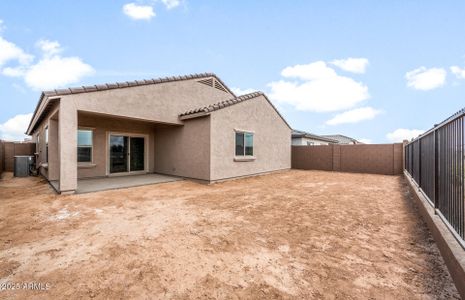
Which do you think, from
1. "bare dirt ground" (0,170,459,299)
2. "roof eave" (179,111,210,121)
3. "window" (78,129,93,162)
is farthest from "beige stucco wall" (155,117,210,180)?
"bare dirt ground" (0,170,459,299)

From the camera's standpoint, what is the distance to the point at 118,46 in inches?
491

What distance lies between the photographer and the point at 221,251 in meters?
3.00

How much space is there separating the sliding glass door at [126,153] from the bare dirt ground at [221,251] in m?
4.85

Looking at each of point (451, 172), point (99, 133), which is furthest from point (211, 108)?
point (451, 172)

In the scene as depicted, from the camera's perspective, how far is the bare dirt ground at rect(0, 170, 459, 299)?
220 cm

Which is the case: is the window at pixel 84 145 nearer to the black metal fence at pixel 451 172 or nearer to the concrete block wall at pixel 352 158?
the black metal fence at pixel 451 172

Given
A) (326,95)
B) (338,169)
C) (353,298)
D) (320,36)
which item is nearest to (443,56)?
(320,36)

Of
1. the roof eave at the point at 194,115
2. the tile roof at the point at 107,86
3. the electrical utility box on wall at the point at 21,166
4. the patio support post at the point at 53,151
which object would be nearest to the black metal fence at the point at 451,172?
the roof eave at the point at 194,115

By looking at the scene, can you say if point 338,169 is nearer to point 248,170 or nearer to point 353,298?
point 248,170

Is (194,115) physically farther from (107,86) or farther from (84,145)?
(84,145)

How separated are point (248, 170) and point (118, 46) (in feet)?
34.0

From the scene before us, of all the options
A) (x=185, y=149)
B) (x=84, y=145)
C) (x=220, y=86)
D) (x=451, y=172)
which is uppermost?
(x=220, y=86)

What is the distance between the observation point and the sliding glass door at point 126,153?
1033cm

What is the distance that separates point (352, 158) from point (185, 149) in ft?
35.7
